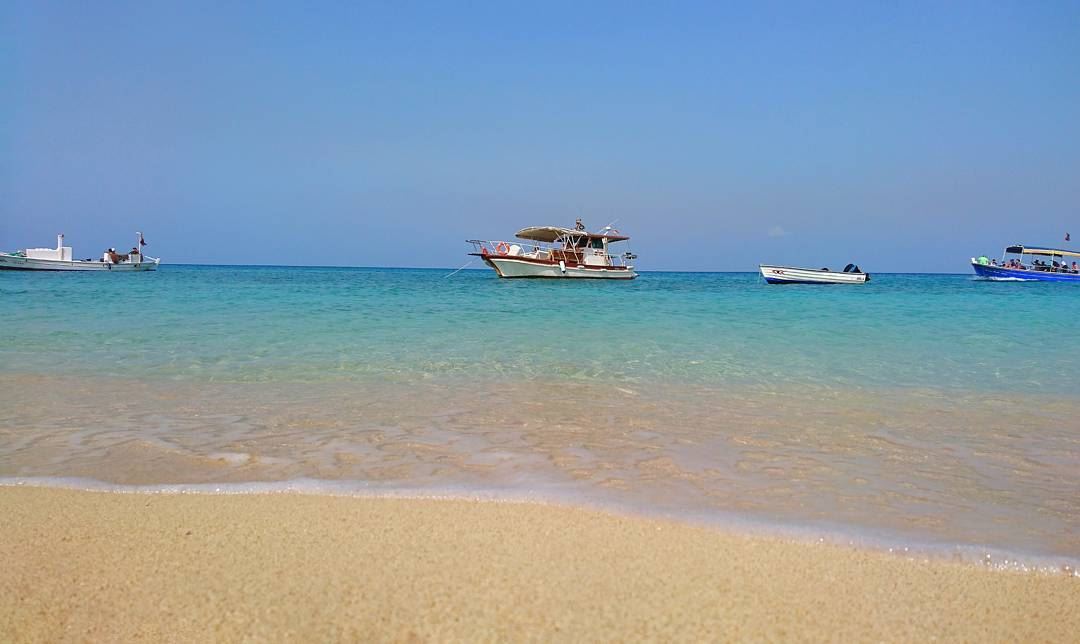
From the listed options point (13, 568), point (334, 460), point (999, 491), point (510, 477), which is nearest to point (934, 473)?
point (999, 491)

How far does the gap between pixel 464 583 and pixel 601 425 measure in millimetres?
3204

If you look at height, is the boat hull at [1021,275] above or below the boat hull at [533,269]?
above

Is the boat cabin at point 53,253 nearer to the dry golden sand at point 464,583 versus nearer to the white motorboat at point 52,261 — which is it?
the white motorboat at point 52,261

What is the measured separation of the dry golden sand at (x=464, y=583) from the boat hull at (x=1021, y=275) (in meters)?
66.4

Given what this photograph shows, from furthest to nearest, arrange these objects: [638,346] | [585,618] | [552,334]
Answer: [552,334]
[638,346]
[585,618]

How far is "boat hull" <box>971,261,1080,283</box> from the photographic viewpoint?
54812 mm

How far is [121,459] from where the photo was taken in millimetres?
4141

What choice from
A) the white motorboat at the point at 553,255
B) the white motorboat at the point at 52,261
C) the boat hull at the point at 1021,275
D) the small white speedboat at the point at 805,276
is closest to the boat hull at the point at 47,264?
the white motorboat at the point at 52,261

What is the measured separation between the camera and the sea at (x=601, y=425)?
345 centimetres

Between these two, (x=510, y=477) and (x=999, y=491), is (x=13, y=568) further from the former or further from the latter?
(x=999, y=491)

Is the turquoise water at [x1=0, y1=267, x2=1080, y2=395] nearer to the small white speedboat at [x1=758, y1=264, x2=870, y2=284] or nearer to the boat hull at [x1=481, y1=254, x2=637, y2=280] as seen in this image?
the boat hull at [x1=481, y1=254, x2=637, y2=280]

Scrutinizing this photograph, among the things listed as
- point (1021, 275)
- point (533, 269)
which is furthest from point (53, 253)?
point (1021, 275)

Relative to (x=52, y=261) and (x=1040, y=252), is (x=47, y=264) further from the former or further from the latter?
(x=1040, y=252)

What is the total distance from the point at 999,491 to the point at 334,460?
3970mm
